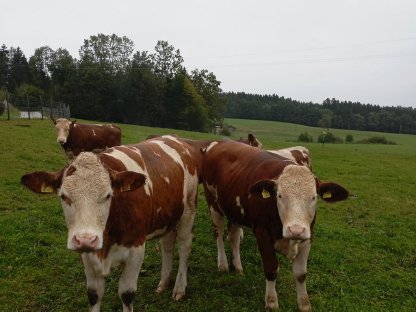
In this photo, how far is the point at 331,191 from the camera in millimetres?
4703

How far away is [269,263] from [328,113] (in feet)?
A: 327

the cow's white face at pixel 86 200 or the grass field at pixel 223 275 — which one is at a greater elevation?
the cow's white face at pixel 86 200

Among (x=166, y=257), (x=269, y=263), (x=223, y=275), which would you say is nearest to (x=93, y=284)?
(x=166, y=257)

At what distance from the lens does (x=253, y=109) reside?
10812 cm

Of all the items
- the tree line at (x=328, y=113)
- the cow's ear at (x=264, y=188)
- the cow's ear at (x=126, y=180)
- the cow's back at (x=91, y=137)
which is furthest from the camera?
the tree line at (x=328, y=113)

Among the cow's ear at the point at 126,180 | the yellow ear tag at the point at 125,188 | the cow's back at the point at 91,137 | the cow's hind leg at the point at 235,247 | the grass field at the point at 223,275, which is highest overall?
the cow's ear at the point at 126,180

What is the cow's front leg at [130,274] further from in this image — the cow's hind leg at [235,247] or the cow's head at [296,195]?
the cow's hind leg at [235,247]

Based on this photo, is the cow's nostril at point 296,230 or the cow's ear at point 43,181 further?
the cow's nostril at point 296,230

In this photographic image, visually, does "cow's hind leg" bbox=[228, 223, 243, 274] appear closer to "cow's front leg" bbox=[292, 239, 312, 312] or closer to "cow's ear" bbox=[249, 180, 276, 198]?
"cow's front leg" bbox=[292, 239, 312, 312]

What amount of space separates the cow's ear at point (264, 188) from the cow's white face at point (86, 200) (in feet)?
5.43

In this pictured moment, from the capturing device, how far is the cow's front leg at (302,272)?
15.9 ft

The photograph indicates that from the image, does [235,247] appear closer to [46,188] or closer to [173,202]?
[173,202]

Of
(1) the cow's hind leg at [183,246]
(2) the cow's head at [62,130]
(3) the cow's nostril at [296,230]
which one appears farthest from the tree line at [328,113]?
(3) the cow's nostril at [296,230]

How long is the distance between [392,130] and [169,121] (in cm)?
6012
